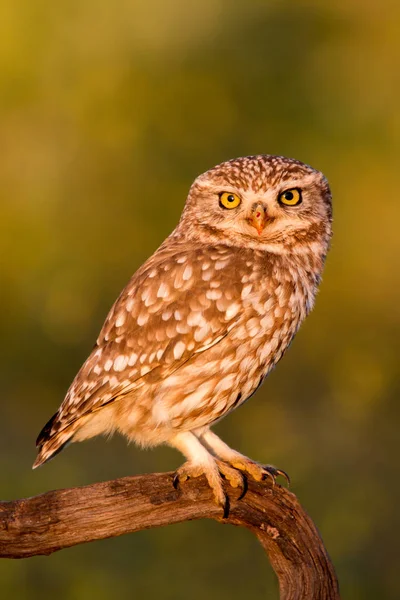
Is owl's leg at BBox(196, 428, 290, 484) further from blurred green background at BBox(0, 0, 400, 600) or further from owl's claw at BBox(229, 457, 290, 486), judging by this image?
blurred green background at BBox(0, 0, 400, 600)

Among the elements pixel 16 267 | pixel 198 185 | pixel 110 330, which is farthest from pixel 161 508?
pixel 16 267

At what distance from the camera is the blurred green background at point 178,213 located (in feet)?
27.6

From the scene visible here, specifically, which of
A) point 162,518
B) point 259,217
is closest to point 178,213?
point 259,217

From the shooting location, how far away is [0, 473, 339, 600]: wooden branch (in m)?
3.21

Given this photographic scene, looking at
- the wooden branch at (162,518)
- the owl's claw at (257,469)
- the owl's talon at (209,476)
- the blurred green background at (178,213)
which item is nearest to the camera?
the wooden branch at (162,518)

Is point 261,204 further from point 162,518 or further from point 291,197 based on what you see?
point 162,518

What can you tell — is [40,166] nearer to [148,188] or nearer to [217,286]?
[148,188]

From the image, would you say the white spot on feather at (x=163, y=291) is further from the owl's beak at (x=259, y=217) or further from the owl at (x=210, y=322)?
the owl's beak at (x=259, y=217)

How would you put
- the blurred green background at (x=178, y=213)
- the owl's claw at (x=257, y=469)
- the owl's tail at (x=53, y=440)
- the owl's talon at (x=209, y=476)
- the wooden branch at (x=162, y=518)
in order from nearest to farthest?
the wooden branch at (x=162, y=518) < the owl's talon at (x=209, y=476) < the owl's claw at (x=257, y=469) < the owl's tail at (x=53, y=440) < the blurred green background at (x=178, y=213)

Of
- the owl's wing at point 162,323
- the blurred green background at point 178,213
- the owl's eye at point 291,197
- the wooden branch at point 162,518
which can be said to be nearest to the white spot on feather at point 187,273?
the owl's wing at point 162,323

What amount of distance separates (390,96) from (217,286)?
410 inches

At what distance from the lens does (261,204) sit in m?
3.67

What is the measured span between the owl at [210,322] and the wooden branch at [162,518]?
0.28 feet

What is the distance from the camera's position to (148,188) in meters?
11.7
